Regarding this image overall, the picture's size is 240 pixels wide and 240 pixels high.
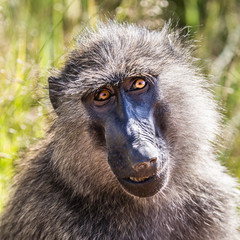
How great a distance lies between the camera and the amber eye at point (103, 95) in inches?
119

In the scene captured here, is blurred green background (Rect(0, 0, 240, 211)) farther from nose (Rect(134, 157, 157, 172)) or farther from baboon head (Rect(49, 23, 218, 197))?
nose (Rect(134, 157, 157, 172))

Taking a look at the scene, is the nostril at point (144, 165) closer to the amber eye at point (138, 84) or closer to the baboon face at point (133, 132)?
the baboon face at point (133, 132)

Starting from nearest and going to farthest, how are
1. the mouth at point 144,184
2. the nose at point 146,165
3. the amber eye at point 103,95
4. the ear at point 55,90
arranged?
the nose at point 146,165
the mouth at point 144,184
the amber eye at point 103,95
the ear at point 55,90

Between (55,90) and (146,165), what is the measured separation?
3.32ft

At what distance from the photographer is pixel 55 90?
332 cm

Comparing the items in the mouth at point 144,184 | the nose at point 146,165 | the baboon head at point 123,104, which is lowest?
the mouth at point 144,184

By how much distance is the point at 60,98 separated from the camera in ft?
10.8

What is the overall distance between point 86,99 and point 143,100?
39 centimetres

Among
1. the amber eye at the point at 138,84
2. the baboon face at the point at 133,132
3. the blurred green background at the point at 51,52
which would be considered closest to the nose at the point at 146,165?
the baboon face at the point at 133,132

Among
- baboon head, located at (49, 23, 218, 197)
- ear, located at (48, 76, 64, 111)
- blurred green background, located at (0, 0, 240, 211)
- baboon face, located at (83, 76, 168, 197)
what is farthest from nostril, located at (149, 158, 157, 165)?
blurred green background, located at (0, 0, 240, 211)

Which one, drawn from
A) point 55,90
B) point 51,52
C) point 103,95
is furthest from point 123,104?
point 51,52

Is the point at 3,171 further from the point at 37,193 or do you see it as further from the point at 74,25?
the point at 74,25

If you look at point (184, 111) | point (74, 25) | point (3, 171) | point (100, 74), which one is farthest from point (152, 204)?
point (74, 25)

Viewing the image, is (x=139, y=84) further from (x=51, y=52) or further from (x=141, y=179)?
(x=51, y=52)
